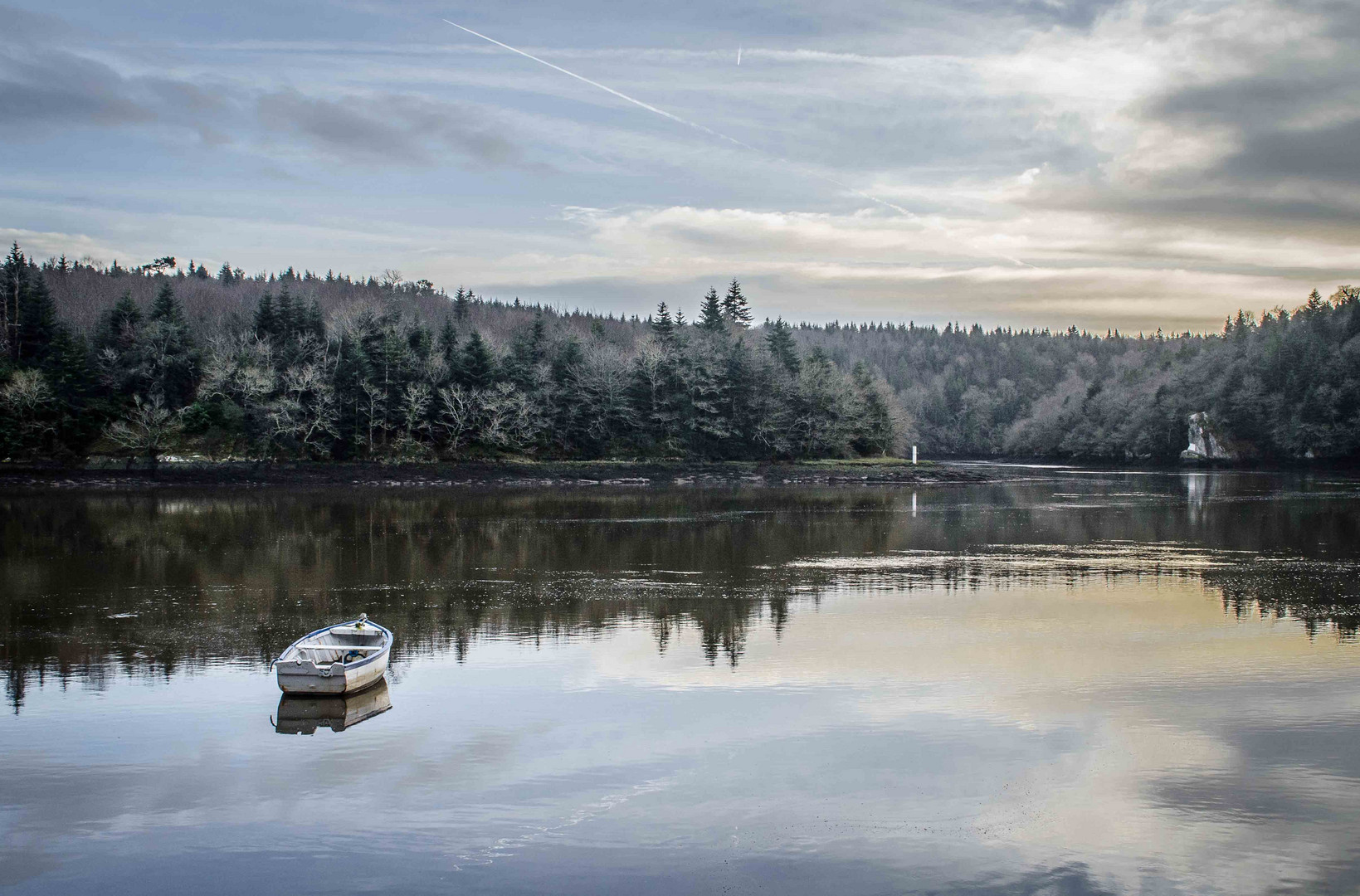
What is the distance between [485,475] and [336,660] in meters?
64.6

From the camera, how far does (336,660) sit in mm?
17422

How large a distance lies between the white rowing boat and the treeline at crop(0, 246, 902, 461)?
66.8 m

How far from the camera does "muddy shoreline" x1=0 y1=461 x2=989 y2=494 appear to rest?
72.6 meters

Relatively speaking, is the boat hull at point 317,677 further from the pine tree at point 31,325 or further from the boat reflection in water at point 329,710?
the pine tree at point 31,325

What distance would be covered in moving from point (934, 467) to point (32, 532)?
71.8 meters

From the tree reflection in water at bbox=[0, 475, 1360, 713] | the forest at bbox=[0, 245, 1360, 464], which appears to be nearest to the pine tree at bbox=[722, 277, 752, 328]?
the forest at bbox=[0, 245, 1360, 464]

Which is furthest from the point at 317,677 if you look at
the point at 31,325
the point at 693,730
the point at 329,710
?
the point at 31,325

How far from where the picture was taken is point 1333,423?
4341 inches

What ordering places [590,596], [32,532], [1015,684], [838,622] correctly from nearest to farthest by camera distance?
1. [1015,684]
2. [838,622]
3. [590,596]
4. [32,532]

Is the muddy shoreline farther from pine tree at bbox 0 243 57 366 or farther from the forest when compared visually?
pine tree at bbox 0 243 57 366

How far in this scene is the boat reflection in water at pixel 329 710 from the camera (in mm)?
15359

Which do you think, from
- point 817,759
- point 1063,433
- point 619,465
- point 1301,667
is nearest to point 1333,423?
point 1063,433

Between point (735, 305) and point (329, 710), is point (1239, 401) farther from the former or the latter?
point (329, 710)

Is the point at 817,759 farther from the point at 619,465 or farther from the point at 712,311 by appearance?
the point at 712,311
